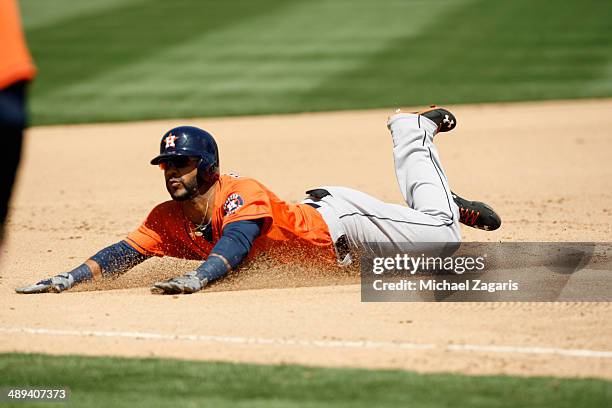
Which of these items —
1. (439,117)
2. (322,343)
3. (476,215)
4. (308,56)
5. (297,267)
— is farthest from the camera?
(308,56)

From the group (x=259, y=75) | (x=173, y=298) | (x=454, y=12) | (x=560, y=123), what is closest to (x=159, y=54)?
(x=259, y=75)

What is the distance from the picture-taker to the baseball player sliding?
17.9ft

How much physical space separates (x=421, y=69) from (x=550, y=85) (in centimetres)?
199

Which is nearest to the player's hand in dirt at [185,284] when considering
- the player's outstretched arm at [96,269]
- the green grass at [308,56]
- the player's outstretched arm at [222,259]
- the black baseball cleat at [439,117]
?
the player's outstretched arm at [222,259]

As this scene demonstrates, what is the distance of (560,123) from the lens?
11.2m

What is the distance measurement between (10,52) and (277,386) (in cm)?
181

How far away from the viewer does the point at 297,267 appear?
5.87 metres

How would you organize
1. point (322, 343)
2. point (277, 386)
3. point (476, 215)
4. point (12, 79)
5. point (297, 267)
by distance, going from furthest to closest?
point (476, 215), point (297, 267), point (322, 343), point (277, 386), point (12, 79)

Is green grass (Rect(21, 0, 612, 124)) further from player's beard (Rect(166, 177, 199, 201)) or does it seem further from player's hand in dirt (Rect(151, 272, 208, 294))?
player's hand in dirt (Rect(151, 272, 208, 294))

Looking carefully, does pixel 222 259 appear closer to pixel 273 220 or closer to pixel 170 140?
pixel 273 220

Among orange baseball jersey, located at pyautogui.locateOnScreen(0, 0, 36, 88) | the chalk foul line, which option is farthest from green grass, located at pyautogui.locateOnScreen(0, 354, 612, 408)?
orange baseball jersey, located at pyautogui.locateOnScreen(0, 0, 36, 88)

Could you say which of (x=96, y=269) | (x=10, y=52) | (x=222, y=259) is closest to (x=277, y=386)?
(x=222, y=259)

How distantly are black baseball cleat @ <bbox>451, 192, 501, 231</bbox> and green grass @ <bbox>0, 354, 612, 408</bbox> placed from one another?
2.23 metres

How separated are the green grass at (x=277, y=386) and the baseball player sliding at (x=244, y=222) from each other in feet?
3.37
